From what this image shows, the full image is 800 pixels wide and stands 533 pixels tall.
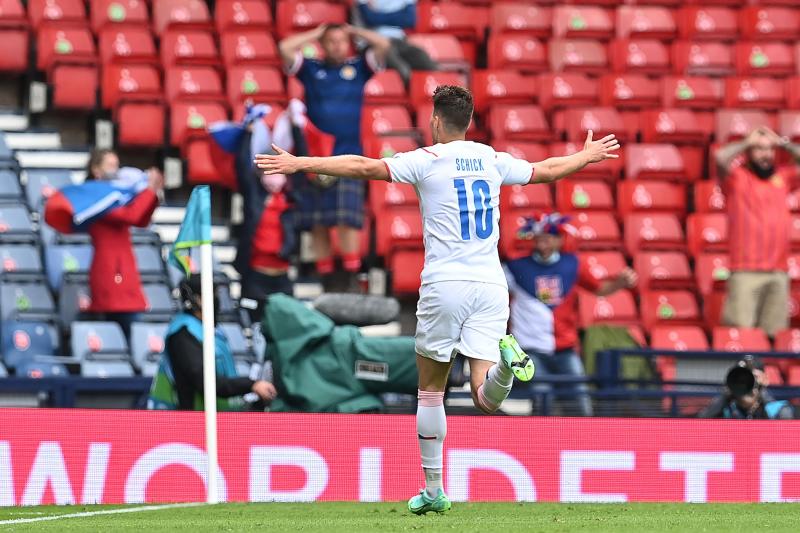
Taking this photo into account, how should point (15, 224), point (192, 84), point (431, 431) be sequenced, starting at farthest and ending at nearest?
point (192, 84)
point (15, 224)
point (431, 431)

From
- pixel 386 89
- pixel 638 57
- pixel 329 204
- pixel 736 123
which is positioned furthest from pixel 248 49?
pixel 736 123

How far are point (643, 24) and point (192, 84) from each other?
4886mm

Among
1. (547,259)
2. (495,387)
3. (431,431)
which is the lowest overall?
(431,431)

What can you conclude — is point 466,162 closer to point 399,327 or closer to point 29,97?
point 399,327

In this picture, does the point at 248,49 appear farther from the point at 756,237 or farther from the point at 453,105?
the point at 453,105

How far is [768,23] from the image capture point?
1883 centimetres

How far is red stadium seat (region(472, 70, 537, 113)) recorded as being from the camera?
1716cm

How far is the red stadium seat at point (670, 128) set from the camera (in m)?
17.3

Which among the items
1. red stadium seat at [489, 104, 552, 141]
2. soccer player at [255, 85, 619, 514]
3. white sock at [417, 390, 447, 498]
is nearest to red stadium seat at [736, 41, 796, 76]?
red stadium seat at [489, 104, 552, 141]

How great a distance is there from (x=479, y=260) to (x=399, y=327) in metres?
7.05

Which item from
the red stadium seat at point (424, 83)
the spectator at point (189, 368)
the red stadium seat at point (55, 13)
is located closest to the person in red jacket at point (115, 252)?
the spectator at point (189, 368)

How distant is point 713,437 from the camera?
1104 cm

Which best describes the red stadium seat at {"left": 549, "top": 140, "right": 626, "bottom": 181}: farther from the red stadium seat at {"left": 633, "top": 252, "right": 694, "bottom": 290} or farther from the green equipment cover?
the green equipment cover

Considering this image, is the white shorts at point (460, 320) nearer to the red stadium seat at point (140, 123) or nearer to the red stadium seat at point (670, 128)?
the red stadium seat at point (140, 123)
